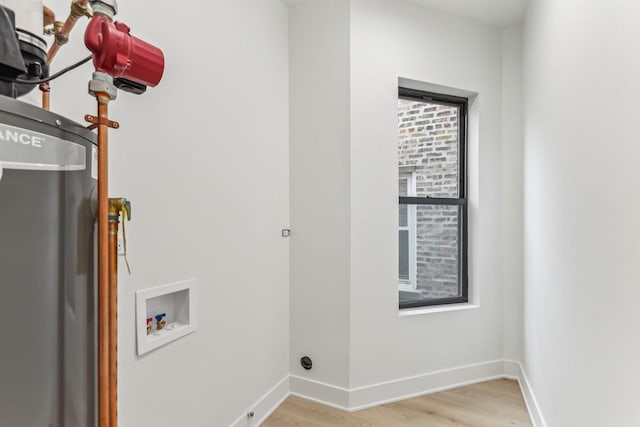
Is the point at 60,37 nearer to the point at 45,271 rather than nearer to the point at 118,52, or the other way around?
the point at 118,52

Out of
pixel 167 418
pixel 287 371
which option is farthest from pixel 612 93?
pixel 287 371

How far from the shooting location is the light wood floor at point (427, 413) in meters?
2.19

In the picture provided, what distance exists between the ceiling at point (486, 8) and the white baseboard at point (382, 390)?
2640 millimetres

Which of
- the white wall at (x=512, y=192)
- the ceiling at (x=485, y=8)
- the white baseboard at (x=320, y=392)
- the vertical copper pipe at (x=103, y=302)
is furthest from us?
the white wall at (x=512, y=192)

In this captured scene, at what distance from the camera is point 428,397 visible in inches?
98.7

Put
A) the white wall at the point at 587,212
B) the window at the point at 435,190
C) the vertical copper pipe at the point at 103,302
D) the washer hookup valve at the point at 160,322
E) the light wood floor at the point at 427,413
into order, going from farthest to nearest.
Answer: the window at the point at 435,190, the light wood floor at the point at 427,413, the washer hookup valve at the point at 160,322, the white wall at the point at 587,212, the vertical copper pipe at the point at 103,302

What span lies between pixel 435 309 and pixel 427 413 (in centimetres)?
70

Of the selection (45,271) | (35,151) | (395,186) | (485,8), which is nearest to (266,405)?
(395,186)

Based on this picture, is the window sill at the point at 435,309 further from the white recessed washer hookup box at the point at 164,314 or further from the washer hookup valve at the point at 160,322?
the washer hookup valve at the point at 160,322

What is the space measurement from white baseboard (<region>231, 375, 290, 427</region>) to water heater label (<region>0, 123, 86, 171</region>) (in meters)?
1.76

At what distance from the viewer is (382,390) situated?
95.7 inches

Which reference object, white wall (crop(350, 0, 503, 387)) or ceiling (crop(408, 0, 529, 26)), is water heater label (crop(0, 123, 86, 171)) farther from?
ceiling (crop(408, 0, 529, 26))

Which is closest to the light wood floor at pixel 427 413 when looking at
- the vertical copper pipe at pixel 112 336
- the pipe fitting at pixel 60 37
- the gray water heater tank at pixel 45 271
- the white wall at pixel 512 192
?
the white wall at pixel 512 192

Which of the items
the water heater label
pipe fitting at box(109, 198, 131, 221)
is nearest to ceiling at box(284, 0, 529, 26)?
pipe fitting at box(109, 198, 131, 221)
